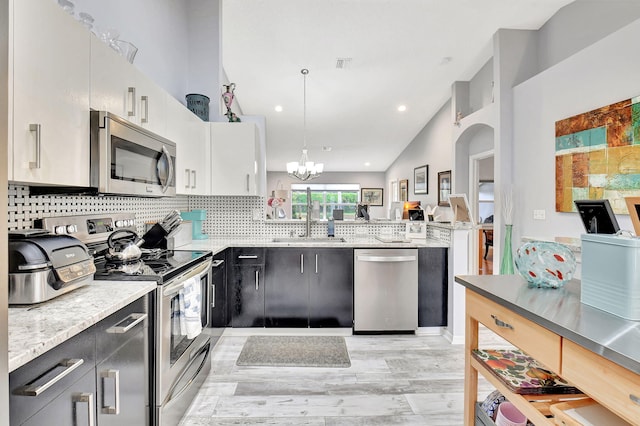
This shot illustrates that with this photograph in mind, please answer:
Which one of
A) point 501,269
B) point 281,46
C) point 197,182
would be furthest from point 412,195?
point 197,182

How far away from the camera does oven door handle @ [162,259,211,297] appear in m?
1.69

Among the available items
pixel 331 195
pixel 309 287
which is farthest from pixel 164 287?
pixel 331 195

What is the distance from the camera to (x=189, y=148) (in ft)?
9.34

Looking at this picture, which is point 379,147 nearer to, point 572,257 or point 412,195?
point 412,195

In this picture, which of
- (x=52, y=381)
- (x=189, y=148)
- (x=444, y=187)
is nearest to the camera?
(x=52, y=381)

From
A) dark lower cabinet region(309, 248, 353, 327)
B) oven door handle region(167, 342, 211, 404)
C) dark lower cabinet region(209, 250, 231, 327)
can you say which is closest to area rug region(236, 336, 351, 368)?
dark lower cabinet region(309, 248, 353, 327)

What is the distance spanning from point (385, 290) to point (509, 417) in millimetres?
1832

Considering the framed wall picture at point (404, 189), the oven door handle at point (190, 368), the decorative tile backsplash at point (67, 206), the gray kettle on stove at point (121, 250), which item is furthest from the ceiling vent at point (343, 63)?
the framed wall picture at point (404, 189)

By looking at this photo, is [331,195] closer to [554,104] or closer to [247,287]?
[554,104]

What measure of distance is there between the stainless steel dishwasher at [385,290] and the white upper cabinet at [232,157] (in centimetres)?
131

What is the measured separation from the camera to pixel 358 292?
3223 millimetres

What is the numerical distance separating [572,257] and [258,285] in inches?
98.4

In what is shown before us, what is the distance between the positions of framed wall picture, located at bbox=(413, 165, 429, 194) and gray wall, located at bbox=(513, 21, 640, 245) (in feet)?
10.2

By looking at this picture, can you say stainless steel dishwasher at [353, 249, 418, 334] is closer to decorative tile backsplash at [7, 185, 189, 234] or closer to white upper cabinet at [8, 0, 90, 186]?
decorative tile backsplash at [7, 185, 189, 234]
